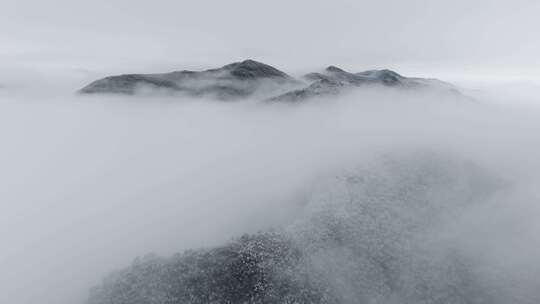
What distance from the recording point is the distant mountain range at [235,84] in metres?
137

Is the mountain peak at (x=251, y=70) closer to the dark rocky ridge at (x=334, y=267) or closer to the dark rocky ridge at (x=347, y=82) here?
the dark rocky ridge at (x=347, y=82)

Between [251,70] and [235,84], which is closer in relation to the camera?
[235,84]

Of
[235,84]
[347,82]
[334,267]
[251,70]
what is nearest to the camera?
[334,267]

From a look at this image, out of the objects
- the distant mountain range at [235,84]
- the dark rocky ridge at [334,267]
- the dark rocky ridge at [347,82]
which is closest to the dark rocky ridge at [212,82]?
the distant mountain range at [235,84]

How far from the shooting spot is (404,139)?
240 feet

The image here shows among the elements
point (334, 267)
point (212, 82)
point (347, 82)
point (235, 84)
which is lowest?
point (334, 267)

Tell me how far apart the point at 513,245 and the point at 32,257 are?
5560cm

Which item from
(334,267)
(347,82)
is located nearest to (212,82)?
(347,82)

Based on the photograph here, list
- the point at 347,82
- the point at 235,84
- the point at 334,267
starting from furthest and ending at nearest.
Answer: the point at 347,82
the point at 235,84
the point at 334,267

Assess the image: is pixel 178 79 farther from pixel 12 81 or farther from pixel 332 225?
pixel 332 225

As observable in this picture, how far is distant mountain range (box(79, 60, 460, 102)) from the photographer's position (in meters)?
137

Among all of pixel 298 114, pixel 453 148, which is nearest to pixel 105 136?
pixel 298 114

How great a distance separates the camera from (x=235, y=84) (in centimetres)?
15388

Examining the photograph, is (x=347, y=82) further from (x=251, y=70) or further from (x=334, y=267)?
(x=334, y=267)
